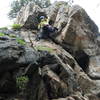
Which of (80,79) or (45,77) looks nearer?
(45,77)

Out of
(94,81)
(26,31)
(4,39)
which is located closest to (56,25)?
(26,31)

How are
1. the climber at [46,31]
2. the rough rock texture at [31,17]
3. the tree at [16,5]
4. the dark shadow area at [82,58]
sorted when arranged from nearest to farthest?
the climber at [46,31], the dark shadow area at [82,58], the rough rock texture at [31,17], the tree at [16,5]

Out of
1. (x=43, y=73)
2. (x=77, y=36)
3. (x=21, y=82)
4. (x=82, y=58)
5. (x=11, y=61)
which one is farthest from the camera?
(x=82, y=58)

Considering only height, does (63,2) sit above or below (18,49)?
above

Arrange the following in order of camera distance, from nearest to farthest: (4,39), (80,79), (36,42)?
(4,39) < (80,79) < (36,42)

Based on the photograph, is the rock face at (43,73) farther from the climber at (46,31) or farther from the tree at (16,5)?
the tree at (16,5)

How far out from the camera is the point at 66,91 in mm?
16641

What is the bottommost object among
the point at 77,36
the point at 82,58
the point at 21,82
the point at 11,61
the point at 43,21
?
the point at 82,58

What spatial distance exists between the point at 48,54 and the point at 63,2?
1159 centimetres

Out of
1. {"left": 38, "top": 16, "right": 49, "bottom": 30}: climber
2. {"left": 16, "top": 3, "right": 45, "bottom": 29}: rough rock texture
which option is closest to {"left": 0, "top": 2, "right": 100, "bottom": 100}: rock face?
{"left": 38, "top": 16, "right": 49, "bottom": 30}: climber

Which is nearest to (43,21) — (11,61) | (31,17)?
(31,17)

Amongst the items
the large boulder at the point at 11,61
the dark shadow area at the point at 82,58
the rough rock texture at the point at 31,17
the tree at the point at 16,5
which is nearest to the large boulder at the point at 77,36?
the dark shadow area at the point at 82,58

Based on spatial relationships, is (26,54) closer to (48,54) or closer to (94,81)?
(48,54)

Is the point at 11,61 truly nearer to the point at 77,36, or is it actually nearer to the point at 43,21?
the point at 43,21
